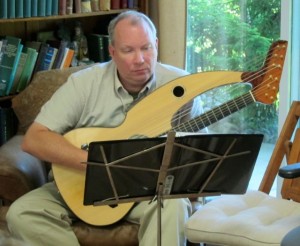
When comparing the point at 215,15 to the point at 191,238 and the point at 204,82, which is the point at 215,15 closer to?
the point at 204,82

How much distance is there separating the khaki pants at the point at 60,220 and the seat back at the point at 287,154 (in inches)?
21.1

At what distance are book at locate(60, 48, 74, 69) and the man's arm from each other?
769 mm

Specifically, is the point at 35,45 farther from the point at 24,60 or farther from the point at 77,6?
Result: the point at 77,6

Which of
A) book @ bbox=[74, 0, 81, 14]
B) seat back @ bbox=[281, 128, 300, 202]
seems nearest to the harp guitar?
seat back @ bbox=[281, 128, 300, 202]

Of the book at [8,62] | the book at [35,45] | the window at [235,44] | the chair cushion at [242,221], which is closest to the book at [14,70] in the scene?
the book at [8,62]

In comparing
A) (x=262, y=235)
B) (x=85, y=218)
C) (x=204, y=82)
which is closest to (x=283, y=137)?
(x=204, y=82)

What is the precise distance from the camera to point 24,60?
2814 mm

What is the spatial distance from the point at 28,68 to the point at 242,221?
54.8 inches

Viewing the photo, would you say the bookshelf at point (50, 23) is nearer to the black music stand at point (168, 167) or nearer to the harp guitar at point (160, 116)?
the harp guitar at point (160, 116)

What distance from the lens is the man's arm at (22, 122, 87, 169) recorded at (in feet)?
7.12

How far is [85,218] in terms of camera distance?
7.04ft

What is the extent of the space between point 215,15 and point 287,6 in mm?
485

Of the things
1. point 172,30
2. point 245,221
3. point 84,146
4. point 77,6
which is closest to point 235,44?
point 172,30

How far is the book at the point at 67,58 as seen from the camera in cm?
300
